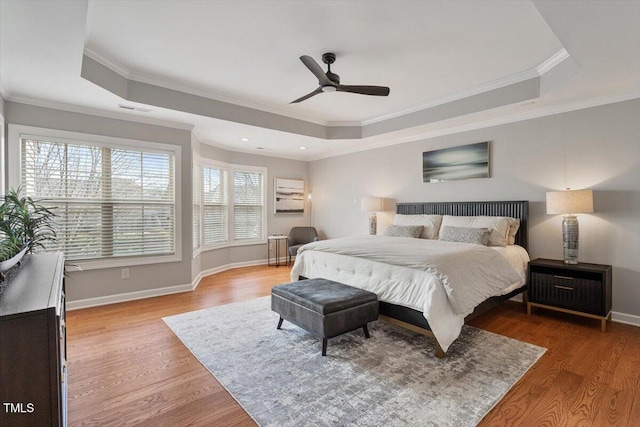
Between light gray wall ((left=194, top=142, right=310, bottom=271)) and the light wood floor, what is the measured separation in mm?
2368

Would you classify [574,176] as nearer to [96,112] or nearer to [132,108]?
[132,108]

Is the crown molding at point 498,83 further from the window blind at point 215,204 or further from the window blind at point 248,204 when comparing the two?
the window blind at point 215,204

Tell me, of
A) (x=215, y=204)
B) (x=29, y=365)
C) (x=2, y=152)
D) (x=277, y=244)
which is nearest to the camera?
(x=29, y=365)

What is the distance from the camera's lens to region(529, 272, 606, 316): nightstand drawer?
3.24 m

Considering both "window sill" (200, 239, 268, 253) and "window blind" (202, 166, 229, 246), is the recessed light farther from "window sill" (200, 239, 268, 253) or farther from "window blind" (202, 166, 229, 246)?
"window sill" (200, 239, 268, 253)

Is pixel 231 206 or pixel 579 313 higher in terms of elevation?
pixel 231 206

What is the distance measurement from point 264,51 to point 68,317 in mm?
3749

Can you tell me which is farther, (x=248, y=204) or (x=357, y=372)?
(x=248, y=204)

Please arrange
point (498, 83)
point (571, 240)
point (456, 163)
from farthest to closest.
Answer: point (456, 163) < point (498, 83) < point (571, 240)

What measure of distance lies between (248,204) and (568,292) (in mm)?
5551

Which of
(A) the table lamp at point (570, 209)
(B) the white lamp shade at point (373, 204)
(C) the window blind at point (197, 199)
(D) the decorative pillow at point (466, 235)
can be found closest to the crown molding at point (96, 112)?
(C) the window blind at point (197, 199)

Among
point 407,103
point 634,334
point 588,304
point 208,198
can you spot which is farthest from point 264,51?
point 634,334

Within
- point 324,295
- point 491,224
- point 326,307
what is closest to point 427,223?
point 491,224

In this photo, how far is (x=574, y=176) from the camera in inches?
149
